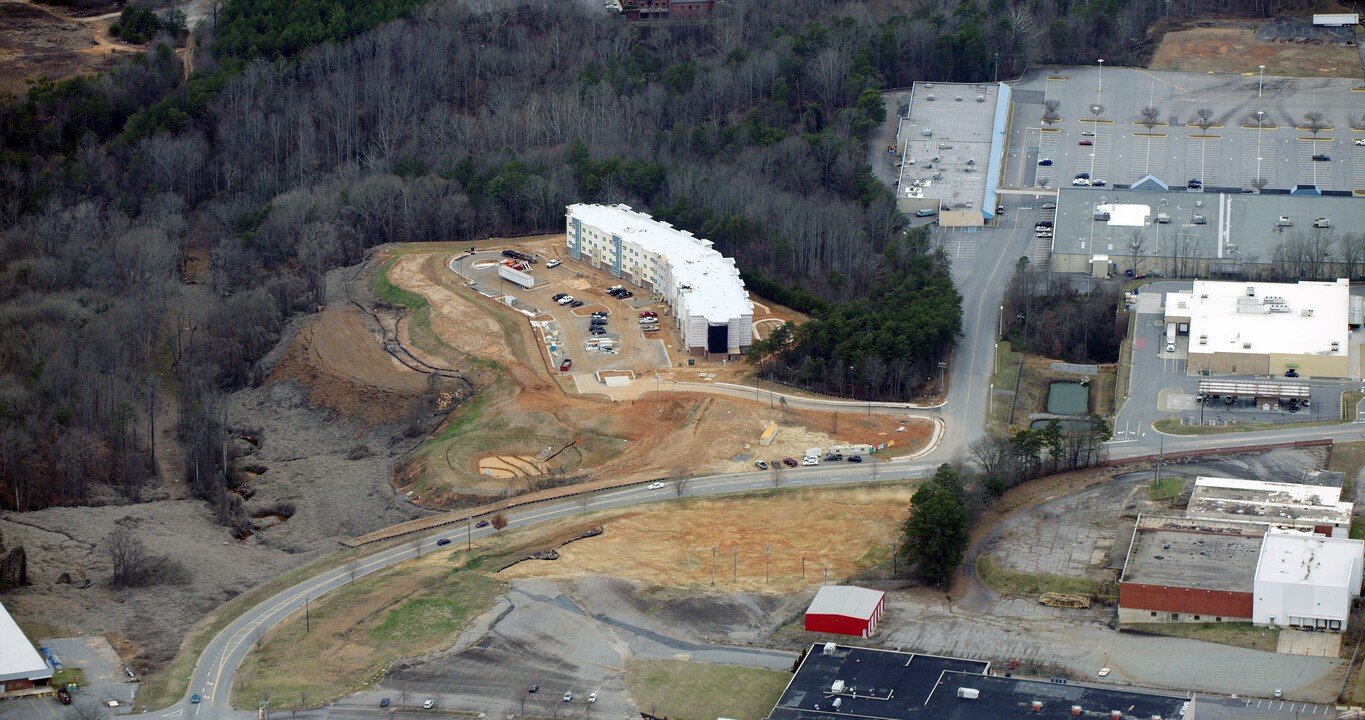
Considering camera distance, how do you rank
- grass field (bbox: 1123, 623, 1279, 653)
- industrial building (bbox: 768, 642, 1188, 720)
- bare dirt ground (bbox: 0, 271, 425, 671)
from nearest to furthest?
industrial building (bbox: 768, 642, 1188, 720) < grass field (bbox: 1123, 623, 1279, 653) < bare dirt ground (bbox: 0, 271, 425, 671)

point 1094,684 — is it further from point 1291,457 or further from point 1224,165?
point 1224,165

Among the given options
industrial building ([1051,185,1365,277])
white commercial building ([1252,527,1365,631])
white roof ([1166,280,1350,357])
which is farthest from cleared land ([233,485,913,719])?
industrial building ([1051,185,1365,277])

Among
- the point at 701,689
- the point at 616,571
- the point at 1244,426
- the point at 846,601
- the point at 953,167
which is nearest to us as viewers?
the point at 701,689

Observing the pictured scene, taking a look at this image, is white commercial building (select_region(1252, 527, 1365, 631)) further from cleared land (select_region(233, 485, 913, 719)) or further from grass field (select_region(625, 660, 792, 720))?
grass field (select_region(625, 660, 792, 720))

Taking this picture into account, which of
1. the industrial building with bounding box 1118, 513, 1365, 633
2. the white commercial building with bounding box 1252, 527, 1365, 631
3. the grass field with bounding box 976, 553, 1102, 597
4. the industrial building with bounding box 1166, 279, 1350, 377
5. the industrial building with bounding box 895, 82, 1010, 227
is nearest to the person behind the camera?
the white commercial building with bounding box 1252, 527, 1365, 631

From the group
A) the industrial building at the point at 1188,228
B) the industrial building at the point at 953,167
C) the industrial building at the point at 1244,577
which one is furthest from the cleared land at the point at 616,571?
the industrial building at the point at 953,167

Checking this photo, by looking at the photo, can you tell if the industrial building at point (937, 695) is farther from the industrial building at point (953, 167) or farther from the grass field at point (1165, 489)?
the industrial building at point (953, 167)

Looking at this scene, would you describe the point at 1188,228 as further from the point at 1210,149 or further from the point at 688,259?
the point at 688,259

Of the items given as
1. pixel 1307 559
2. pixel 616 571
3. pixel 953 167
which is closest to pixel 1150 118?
pixel 953 167
